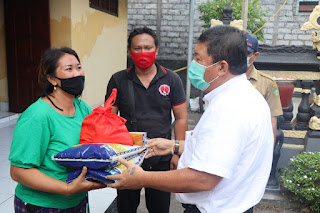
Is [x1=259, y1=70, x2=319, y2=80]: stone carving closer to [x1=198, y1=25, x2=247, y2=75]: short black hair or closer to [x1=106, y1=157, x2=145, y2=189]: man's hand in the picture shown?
[x1=198, y1=25, x2=247, y2=75]: short black hair

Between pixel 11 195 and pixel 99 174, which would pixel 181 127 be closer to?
pixel 99 174

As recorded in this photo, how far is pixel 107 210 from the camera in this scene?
307 centimetres

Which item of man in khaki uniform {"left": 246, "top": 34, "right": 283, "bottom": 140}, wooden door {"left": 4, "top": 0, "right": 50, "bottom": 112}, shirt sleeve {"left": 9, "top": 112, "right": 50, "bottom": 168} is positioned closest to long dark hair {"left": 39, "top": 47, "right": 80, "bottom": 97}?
shirt sleeve {"left": 9, "top": 112, "right": 50, "bottom": 168}

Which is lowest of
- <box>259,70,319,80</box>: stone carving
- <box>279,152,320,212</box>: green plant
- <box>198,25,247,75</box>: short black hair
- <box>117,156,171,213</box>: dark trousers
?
<box>279,152,320,212</box>: green plant

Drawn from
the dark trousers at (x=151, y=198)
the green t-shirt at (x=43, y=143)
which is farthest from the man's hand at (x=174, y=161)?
the green t-shirt at (x=43, y=143)

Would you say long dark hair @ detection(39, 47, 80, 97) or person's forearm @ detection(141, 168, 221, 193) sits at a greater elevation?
long dark hair @ detection(39, 47, 80, 97)

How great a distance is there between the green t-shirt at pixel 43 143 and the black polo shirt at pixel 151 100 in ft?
2.05

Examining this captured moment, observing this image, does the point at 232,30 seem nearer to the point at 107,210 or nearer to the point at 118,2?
the point at 107,210

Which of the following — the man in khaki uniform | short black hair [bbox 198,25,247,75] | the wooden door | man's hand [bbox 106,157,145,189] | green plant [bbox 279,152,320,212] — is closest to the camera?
short black hair [bbox 198,25,247,75]

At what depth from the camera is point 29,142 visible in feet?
4.78

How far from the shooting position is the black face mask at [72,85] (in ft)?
5.44

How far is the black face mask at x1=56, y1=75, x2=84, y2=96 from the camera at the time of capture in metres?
1.66

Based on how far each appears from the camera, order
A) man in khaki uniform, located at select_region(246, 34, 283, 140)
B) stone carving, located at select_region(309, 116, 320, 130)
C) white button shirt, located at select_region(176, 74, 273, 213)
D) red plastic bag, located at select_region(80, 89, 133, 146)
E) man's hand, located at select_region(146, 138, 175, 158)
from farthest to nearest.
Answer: stone carving, located at select_region(309, 116, 320, 130) < man in khaki uniform, located at select_region(246, 34, 283, 140) < man's hand, located at select_region(146, 138, 175, 158) < red plastic bag, located at select_region(80, 89, 133, 146) < white button shirt, located at select_region(176, 74, 273, 213)

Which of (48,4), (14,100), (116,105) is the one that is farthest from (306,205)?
(14,100)
